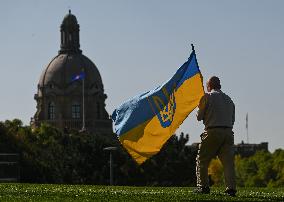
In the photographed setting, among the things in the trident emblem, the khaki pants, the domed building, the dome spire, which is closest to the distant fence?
the trident emblem

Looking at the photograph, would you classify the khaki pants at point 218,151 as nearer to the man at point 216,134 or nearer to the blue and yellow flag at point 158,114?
the man at point 216,134

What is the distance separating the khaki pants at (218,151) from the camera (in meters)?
16.0

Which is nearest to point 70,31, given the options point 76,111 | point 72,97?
point 72,97

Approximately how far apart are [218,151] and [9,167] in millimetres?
46672

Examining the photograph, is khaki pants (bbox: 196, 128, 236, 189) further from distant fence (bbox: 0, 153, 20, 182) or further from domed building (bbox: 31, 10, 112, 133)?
domed building (bbox: 31, 10, 112, 133)

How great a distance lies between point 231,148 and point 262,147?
17836 centimetres

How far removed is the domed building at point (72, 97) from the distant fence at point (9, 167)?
3147 inches

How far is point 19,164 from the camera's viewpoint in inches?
2505

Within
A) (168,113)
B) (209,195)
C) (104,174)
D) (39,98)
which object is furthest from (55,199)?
(39,98)

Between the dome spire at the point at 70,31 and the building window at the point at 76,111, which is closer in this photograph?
the building window at the point at 76,111

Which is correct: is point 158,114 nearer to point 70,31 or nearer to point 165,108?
point 165,108

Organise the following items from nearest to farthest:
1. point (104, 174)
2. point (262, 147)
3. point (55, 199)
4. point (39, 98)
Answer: point (55, 199), point (104, 174), point (39, 98), point (262, 147)

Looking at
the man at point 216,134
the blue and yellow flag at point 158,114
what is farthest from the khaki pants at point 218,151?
the blue and yellow flag at point 158,114

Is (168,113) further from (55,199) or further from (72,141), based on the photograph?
(72,141)
